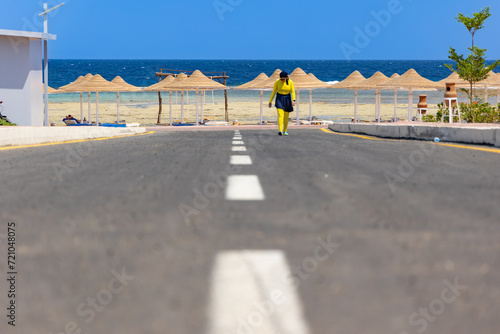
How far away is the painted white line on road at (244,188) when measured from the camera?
6418 mm

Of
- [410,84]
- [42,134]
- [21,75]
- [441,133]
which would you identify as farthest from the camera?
[410,84]

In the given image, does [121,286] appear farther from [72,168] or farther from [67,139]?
[67,139]

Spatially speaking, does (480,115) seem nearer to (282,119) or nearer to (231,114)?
(282,119)

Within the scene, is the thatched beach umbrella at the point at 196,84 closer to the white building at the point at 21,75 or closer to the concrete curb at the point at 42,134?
the white building at the point at 21,75

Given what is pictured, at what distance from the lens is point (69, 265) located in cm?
405

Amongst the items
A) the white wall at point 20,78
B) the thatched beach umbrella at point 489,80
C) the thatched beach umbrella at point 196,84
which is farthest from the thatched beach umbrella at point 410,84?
the white wall at point 20,78

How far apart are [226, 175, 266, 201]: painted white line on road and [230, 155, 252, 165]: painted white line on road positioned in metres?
1.66

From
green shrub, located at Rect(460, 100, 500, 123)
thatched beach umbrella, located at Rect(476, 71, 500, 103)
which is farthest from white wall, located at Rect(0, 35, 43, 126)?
thatched beach umbrella, located at Rect(476, 71, 500, 103)

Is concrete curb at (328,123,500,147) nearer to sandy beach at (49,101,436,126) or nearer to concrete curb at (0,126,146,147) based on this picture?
concrete curb at (0,126,146,147)

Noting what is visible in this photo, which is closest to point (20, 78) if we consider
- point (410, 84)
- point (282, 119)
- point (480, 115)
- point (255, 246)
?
point (282, 119)

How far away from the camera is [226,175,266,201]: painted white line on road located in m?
6.42

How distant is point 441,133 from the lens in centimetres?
1725

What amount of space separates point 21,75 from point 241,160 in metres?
18.6

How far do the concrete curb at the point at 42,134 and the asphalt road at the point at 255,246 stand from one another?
24.8 feet
